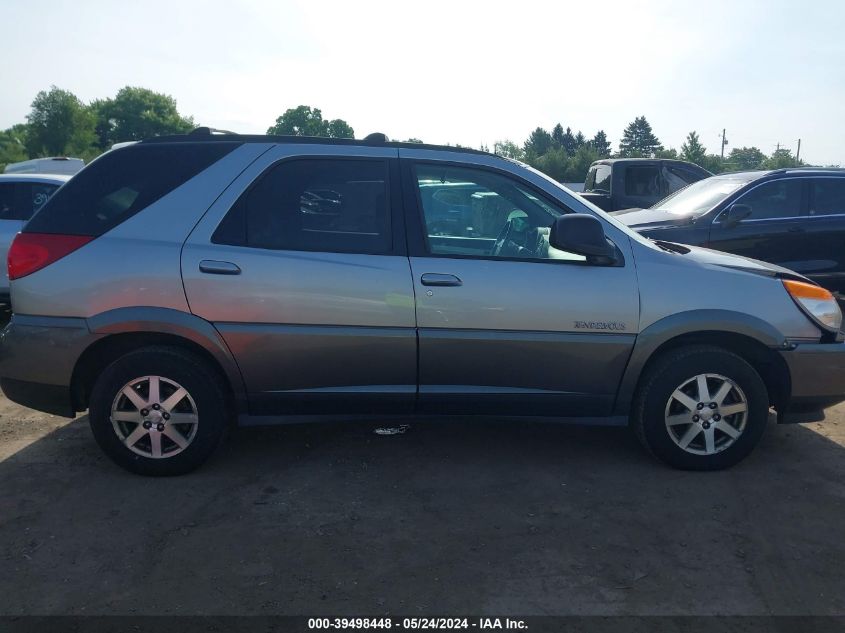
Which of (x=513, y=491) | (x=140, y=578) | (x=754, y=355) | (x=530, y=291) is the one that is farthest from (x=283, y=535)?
(x=754, y=355)

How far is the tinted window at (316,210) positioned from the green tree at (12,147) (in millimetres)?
61783

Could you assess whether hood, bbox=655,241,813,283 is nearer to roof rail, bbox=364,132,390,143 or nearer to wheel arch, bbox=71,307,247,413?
roof rail, bbox=364,132,390,143

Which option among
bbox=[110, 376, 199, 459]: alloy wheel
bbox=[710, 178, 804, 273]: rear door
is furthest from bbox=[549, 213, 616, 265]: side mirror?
bbox=[710, 178, 804, 273]: rear door

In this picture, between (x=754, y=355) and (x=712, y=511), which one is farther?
(x=754, y=355)

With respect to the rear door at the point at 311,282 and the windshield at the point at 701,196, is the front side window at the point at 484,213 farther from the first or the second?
the windshield at the point at 701,196

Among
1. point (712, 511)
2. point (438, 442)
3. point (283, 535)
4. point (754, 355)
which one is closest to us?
point (283, 535)

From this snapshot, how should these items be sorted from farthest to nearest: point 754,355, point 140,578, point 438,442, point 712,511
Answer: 1. point 438,442
2. point 754,355
3. point 712,511
4. point 140,578

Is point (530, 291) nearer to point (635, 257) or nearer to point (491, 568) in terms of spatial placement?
point (635, 257)

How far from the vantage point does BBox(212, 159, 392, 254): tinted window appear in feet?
13.1

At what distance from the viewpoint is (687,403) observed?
13.5ft

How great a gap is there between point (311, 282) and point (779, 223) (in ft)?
20.3

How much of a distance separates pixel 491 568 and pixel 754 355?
211cm

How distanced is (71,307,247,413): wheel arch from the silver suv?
1 centimetres

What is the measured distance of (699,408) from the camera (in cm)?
411
